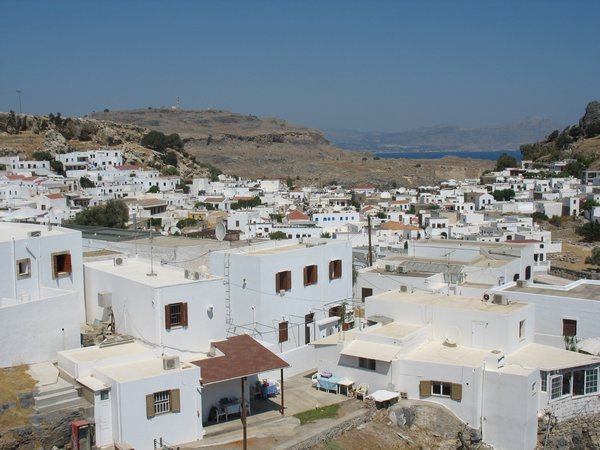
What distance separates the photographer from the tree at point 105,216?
5369cm

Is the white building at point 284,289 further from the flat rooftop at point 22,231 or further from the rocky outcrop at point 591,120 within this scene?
the rocky outcrop at point 591,120

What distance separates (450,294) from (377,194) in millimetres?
71821

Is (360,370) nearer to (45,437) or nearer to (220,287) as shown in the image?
(220,287)

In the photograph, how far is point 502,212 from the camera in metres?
71.4

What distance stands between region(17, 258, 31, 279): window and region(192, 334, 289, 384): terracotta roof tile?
17.9 ft

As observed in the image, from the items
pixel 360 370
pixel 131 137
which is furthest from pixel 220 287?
pixel 131 137

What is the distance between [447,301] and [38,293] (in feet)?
39.1

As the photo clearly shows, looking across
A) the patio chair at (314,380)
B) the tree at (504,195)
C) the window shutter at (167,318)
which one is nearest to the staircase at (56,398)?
the window shutter at (167,318)

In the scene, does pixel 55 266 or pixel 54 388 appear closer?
pixel 54 388

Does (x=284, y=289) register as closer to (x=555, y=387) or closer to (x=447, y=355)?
(x=447, y=355)

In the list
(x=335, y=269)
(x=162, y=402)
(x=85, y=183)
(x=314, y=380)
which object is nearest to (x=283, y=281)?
(x=335, y=269)

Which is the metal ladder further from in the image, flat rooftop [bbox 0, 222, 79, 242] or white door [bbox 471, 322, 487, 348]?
white door [bbox 471, 322, 487, 348]

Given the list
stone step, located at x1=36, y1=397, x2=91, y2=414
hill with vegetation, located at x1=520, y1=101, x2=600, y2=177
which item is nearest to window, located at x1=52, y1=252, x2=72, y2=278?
stone step, located at x1=36, y1=397, x2=91, y2=414

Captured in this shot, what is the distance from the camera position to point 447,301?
20938 millimetres
